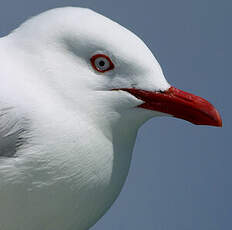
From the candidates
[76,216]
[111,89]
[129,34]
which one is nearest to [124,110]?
[111,89]

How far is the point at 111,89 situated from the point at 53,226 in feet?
1.74

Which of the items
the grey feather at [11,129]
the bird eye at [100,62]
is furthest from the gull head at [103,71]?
the grey feather at [11,129]

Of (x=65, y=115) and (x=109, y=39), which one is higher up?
(x=109, y=39)

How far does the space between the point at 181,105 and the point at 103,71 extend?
30 cm

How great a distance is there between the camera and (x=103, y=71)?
2.08 metres

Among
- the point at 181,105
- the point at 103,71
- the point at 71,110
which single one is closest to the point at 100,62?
the point at 103,71

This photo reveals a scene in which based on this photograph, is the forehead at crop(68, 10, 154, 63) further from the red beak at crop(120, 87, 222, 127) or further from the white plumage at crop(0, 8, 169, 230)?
the red beak at crop(120, 87, 222, 127)

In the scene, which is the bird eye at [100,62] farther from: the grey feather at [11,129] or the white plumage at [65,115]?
the grey feather at [11,129]

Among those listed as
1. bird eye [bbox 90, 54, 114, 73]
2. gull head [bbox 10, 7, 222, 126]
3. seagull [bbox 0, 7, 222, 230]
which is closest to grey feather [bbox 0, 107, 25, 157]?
seagull [bbox 0, 7, 222, 230]

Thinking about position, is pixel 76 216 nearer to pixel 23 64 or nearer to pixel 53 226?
pixel 53 226

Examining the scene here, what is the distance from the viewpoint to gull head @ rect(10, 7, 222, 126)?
206 cm

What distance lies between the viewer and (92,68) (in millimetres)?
2078

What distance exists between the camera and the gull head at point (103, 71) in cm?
206

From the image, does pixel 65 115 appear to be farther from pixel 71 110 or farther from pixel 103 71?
pixel 103 71
